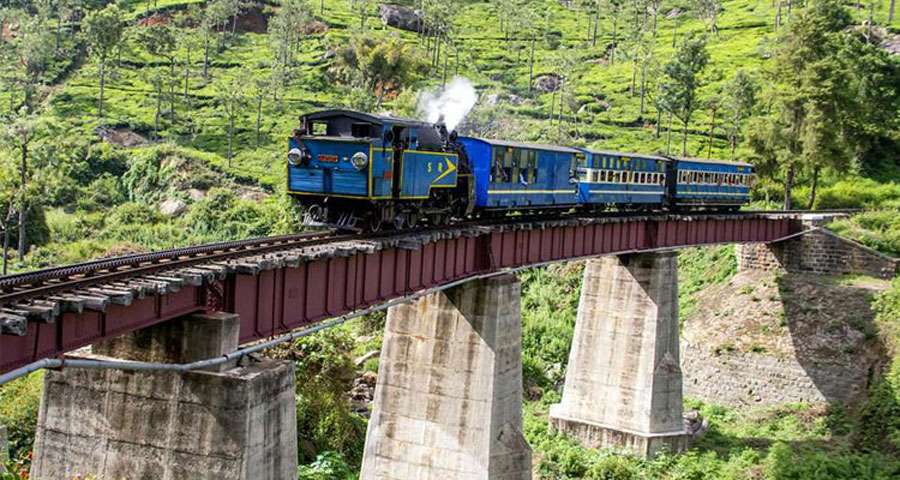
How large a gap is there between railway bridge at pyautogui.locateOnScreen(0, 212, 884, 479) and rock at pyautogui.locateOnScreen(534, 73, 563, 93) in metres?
62.7

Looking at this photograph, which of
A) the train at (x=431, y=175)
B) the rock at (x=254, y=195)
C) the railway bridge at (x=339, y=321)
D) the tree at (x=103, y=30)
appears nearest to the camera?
the railway bridge at (x=339, y=321)

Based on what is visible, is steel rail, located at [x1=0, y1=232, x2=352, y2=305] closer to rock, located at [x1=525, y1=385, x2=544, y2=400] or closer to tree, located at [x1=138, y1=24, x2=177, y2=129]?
rock, located at [x1=525, y1=385, x2=544, y2=400]

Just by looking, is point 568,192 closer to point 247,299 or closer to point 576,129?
point 247,299

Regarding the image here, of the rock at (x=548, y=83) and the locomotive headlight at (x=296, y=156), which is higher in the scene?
the rock at (x=548, y=83)

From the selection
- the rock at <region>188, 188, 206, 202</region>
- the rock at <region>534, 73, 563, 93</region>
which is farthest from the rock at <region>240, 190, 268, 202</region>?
the rock at <region>534, 73, 563, 93</region>

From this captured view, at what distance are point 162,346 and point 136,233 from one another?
49.7 meters

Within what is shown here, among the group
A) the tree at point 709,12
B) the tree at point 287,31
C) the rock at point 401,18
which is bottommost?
the tree at point 287,31

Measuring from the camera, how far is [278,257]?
59.6 feet

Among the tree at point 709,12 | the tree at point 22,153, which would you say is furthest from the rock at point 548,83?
the tree at point 22,153

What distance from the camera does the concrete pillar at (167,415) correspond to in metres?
15.2

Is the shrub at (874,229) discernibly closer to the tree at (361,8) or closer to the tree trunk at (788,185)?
the tree trunk at (788,185)

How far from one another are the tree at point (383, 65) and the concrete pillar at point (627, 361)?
53.9 m

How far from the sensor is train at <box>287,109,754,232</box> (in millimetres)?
22609

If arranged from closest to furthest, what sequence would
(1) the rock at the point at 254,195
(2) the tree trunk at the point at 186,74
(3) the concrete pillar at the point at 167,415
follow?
(3) the concrete pillar at the point at 167,415 < (1) the rock at the point at 254,195 < (2) the tree trunk at the point at 186,74
